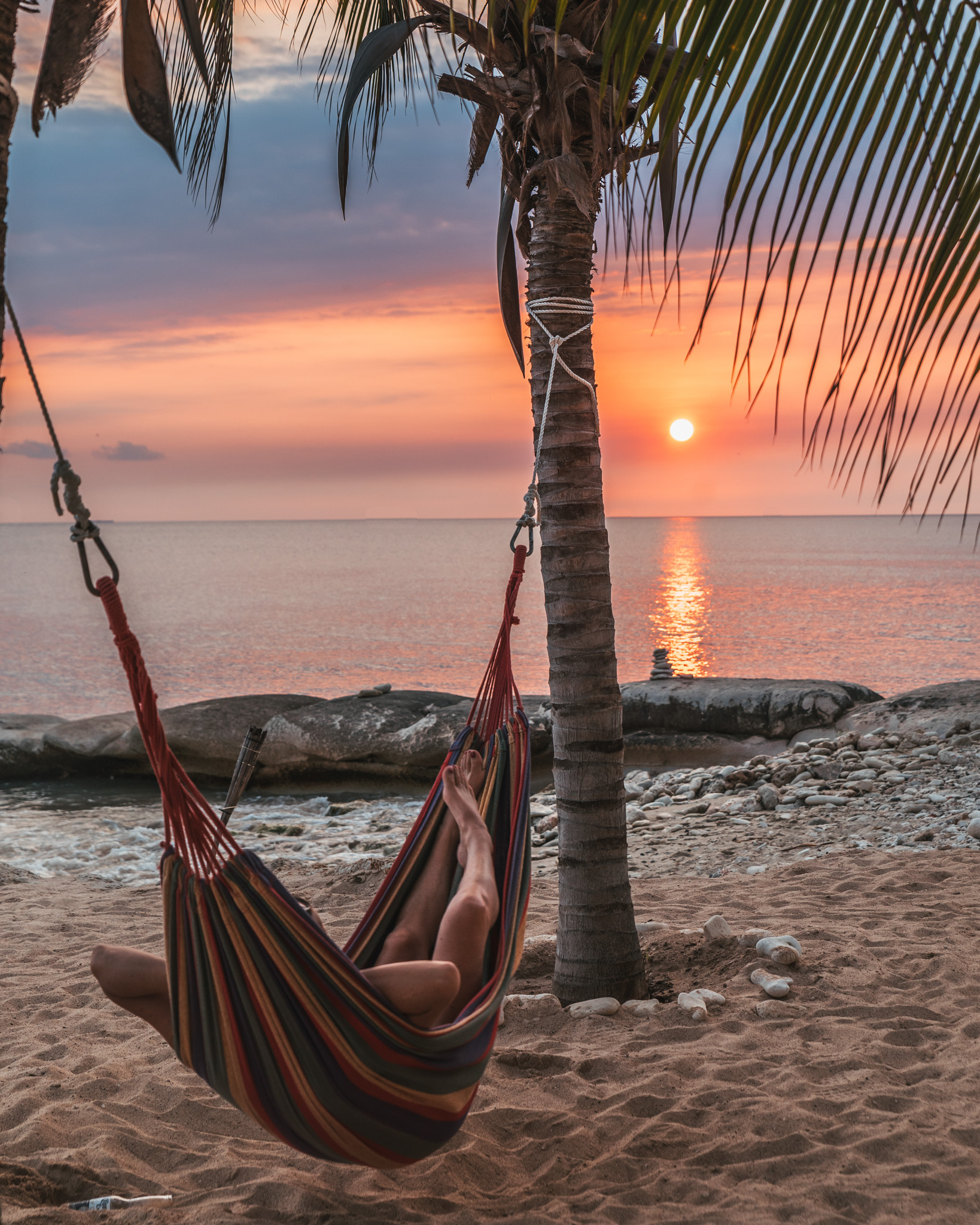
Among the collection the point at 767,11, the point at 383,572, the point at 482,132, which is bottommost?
the point at 383,572

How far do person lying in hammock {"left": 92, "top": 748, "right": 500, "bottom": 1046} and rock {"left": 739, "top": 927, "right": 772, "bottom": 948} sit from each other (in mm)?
1258

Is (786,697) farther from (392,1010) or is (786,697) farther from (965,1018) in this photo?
(392,1010)

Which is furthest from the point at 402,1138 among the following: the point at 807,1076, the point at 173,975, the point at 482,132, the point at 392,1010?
the point at 482,132

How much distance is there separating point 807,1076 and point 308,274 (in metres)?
11.3

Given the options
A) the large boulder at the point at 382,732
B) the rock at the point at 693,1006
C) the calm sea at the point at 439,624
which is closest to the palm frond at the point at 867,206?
the calm sea at the point at 439,624

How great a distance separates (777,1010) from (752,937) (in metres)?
0.49

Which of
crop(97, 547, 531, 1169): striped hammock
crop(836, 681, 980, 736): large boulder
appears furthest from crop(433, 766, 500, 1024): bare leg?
crop(836, 681, 980, 736): large boulder

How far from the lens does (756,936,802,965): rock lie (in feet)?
Result: 9.04

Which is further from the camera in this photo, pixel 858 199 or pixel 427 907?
pixel 427 907

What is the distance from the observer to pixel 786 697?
6.97m

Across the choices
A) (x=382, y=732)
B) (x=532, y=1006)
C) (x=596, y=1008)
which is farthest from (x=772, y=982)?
(x=382, y=732)

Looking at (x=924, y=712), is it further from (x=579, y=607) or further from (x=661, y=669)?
(x=579, y=607)

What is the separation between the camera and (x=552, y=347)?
2.50 m

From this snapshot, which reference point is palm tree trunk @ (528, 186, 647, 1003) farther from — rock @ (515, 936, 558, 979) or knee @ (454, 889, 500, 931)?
knee @ (454, 889, 500, 931)
